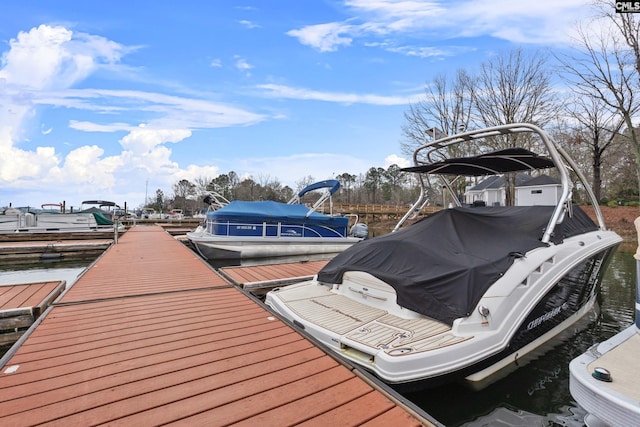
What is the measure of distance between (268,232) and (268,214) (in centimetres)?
72

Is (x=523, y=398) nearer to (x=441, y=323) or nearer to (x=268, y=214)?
(x=441, y=323)

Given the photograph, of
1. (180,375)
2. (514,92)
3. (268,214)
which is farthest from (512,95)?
(180,375)

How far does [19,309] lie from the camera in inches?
171

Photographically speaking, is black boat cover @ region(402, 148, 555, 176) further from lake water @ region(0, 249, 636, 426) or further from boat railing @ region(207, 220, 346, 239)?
boat railing @ region(207, 220, 346, 239)

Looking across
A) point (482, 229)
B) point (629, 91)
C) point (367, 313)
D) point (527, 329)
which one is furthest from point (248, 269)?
point (629, 91)

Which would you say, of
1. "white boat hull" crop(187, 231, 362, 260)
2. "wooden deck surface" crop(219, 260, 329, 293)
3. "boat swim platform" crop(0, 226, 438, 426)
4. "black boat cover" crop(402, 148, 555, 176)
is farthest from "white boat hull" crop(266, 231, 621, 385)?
"white boat hull" crop(187, 231, 362, 260)

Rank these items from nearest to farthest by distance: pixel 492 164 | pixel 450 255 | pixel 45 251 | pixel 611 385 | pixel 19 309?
pixel 611 385 < pixel 450 255 < pixel 19 309 < pixel 492 164 < pixel 45 251

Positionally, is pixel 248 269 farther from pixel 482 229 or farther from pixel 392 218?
pixel 392 218

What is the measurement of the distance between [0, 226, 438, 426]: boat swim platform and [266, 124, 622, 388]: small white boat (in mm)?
382

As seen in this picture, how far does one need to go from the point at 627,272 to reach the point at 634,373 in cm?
929

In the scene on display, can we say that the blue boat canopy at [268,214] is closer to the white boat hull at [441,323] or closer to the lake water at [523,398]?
the white boat hull at [441,323]

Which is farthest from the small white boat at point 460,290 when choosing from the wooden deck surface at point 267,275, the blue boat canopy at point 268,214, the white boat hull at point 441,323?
the blue boat canopy at point 268,214

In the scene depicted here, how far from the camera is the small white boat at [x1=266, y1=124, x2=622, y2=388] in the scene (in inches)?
117

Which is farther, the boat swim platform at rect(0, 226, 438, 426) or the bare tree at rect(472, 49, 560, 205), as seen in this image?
the bare tree at rect(472, 49, 560, 205)
